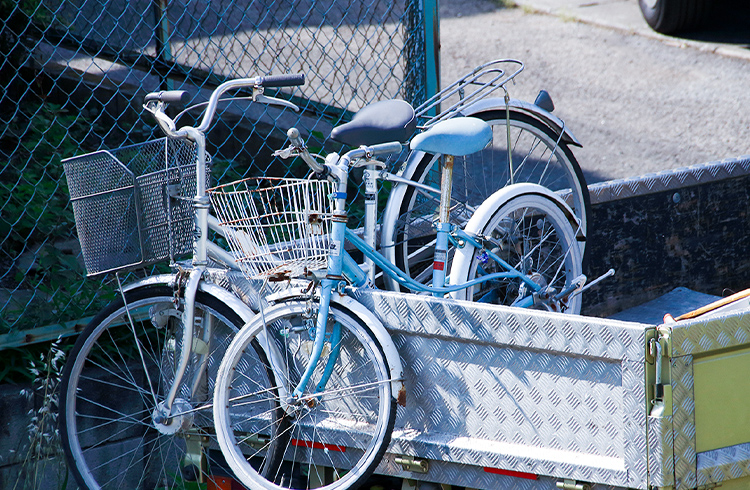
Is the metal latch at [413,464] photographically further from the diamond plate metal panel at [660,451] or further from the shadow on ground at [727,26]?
the shadow on ground at [727,26]

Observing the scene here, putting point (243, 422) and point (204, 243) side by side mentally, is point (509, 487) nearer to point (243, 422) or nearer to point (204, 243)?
point (243, 422)

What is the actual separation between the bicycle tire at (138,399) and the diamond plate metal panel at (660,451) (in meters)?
1.41

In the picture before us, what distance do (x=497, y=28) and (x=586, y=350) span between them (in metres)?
8.00

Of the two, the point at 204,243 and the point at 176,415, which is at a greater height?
the point at 204,243

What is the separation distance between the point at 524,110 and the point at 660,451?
5.83ft

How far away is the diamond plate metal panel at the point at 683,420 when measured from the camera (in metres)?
2.29

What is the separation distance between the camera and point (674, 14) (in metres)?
9.10

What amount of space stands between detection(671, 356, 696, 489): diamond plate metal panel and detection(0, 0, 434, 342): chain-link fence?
237 centimetres

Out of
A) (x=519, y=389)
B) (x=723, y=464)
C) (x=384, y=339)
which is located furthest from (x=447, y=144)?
(x=723, y=464)

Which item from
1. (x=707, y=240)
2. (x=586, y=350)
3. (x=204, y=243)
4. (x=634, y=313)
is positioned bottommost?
Answer: (x=634, y=313)

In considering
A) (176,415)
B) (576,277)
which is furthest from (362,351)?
(576,277)

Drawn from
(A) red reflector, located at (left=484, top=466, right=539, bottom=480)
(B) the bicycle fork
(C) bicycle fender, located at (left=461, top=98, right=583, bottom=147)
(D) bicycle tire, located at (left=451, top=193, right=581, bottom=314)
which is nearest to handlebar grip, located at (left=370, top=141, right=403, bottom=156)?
(B) the bicycle fork

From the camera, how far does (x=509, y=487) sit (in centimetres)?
258

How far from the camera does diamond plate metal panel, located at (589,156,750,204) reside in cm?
399
